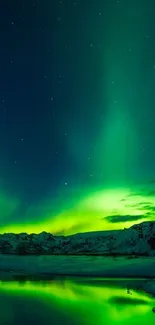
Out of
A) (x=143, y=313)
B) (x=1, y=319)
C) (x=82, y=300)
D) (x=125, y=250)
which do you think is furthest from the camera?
(x=125, y=250)

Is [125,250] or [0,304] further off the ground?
[125,250]

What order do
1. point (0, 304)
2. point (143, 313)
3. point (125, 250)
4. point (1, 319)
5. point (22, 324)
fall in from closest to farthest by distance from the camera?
1. point (22, 324)
2. point (1, 319)
3. point (143, 313)
4. point (0, 304)
5. point (125, 250)

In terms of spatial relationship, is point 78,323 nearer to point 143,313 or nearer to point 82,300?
point 143,313

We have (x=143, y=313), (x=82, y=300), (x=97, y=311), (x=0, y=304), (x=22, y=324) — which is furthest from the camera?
(x=82, y=300)

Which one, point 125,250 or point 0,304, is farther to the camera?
A: point 125,250

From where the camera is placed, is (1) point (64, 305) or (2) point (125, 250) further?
(2) point (125, 250)

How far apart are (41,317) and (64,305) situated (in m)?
5.13

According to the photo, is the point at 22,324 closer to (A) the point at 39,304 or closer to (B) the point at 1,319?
(B) the point at 1,319

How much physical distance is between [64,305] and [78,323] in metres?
6.63

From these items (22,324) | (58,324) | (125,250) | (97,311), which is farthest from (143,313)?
(125,250)

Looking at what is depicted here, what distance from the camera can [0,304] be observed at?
81.7ft

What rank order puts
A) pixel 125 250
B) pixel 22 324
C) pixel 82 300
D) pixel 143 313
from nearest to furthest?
pixel 22 324 < pixel 143 313 < pixel 82 300 < pixel 125 250

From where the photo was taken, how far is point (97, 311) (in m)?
22.6

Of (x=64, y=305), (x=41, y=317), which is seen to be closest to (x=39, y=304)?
(x=64, y=305)
